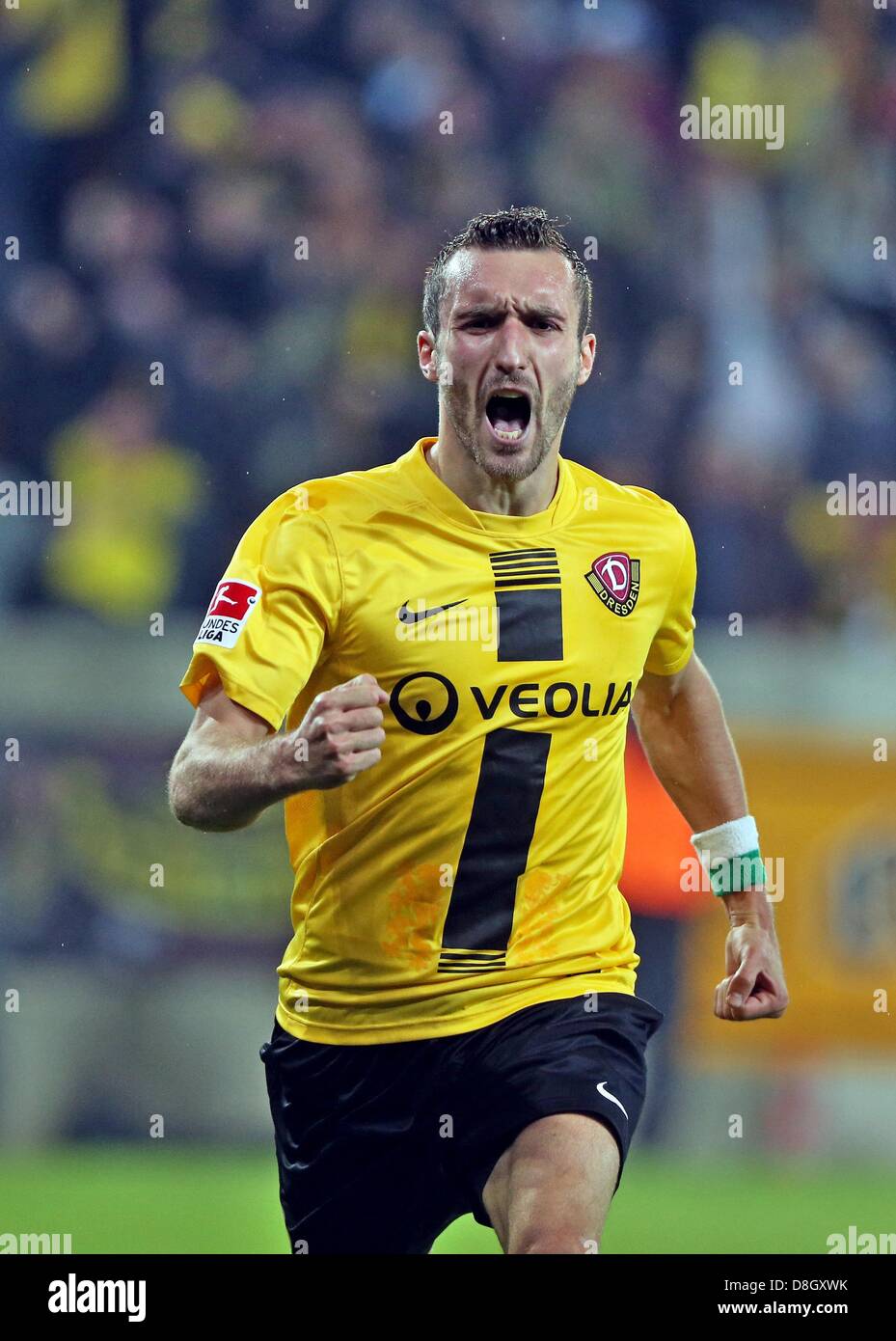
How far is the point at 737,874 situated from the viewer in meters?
4.19

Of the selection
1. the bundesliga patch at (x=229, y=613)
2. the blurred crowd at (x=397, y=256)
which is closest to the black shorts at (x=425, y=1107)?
the bundesliga patch at (x=229, y=613)

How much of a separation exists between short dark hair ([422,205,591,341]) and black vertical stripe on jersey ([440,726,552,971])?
3.09 feet

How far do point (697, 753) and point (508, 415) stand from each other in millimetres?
906

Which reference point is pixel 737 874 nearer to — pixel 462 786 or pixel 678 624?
pixel 678 624

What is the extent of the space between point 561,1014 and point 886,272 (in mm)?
6425

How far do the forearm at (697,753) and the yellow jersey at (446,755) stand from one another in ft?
1.27

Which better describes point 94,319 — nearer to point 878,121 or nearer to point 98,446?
point 98,446

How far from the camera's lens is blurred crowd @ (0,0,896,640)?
334 inches

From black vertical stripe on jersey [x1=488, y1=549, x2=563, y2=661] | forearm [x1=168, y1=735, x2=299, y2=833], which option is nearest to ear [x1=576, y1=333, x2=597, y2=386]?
black vertical stripe on jersey [x1=488, y1=549, x2=563, y2=661]

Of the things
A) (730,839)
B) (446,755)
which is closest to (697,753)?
(730,839)

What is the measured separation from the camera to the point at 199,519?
8.36 m

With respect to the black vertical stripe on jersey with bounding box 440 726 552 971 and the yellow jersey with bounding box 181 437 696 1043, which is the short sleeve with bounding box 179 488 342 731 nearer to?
the yellow jersey with bounding box 181 437 696 1043

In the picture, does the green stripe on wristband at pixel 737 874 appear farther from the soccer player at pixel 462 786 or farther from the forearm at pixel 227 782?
the forearm at pixel 227 782

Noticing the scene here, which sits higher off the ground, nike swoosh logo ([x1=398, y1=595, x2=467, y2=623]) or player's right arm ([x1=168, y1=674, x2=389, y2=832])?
nike swoosh logo ([x1=398, y1=595, x2=467, y2=623])
